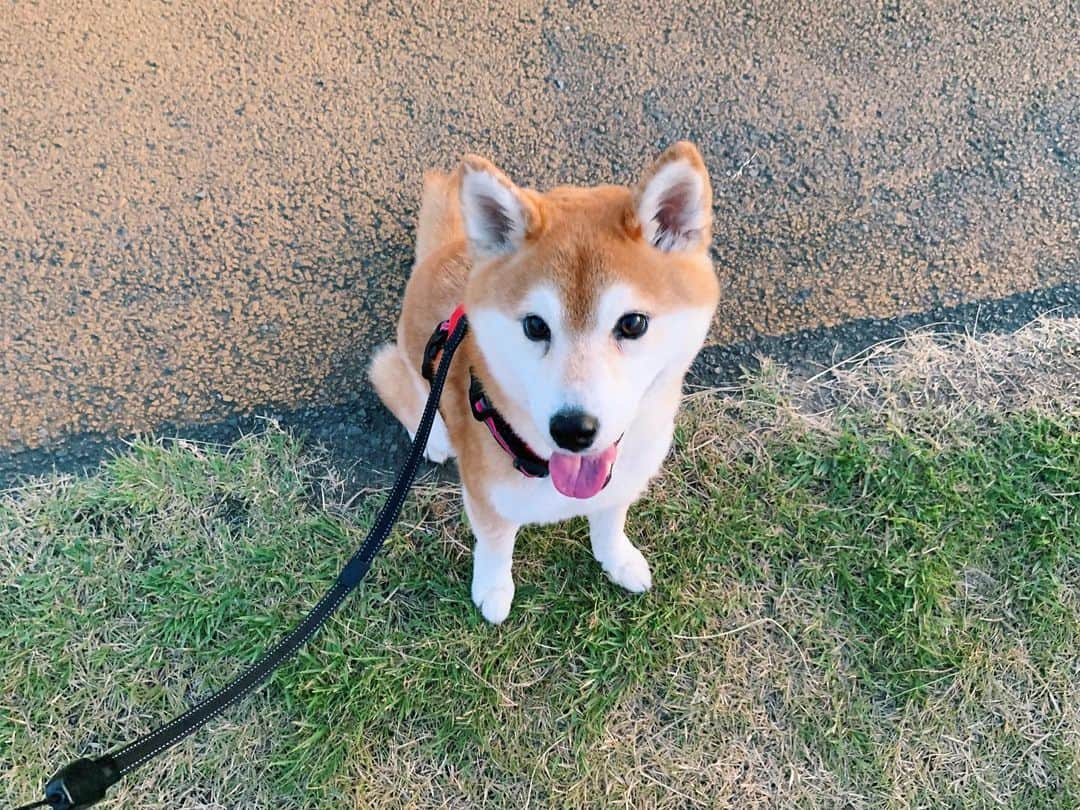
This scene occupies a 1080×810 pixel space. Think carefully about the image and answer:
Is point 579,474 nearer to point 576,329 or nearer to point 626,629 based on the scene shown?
point 576,329

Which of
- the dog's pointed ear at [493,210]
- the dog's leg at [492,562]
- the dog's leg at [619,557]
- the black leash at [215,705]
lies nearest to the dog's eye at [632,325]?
the dog's pointed ear at [493,210]

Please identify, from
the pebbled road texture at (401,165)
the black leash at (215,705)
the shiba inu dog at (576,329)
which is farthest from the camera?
the pebbled road texture at (401,165)

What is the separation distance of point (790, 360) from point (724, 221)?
0.65 metres

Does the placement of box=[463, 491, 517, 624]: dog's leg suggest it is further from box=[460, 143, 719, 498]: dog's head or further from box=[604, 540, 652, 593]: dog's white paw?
box=[460, 143, 719, 498]: dog's head

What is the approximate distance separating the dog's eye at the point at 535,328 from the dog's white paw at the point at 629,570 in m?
1.20

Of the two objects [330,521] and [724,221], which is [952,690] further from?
[330,521]

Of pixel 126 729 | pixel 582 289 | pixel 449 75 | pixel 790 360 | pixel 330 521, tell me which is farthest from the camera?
pixel 449 75

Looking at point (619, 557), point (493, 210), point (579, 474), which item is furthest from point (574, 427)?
point (619, 557)

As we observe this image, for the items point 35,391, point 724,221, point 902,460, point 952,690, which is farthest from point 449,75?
point 952,690

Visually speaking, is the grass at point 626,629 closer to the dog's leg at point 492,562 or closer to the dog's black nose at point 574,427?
the dog's leg at point 492,562

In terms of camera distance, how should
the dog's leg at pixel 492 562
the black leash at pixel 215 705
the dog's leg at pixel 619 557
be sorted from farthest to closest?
the dog's leg at pixel 619 557, the dog's leg at pixel 492 562, the black leash at pixel 215 705

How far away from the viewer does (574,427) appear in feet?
5.40

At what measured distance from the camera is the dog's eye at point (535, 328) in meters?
1.78

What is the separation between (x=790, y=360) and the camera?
10.3 feet
